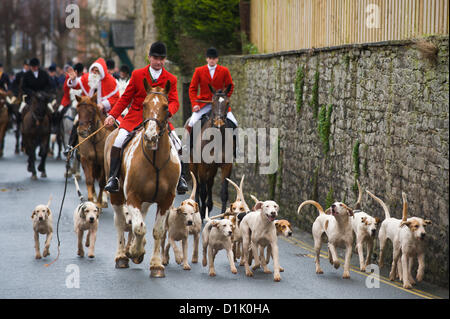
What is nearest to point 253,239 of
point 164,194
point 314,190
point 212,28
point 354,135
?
point 164,194

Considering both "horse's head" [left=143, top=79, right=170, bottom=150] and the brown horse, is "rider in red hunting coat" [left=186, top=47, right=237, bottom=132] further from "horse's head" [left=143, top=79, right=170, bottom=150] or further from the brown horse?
the brown horse

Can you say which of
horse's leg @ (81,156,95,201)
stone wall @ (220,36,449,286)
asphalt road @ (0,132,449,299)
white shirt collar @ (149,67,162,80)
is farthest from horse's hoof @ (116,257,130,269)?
horse's leg @ (81,156,95,201)

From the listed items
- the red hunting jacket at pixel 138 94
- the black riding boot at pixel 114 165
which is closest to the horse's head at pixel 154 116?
the red hunting jacket at pixel 138 94

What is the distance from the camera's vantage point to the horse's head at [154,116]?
31.3 feet

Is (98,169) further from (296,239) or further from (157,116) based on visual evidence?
(157,116)

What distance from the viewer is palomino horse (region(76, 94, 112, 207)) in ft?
52.3

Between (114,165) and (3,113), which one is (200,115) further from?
(3,113)

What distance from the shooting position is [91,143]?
16297mm

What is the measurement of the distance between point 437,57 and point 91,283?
177 inches

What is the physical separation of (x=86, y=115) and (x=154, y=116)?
21.7 feet

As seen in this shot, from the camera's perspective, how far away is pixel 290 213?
14.9 metres

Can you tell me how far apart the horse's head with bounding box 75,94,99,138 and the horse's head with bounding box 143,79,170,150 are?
6.18m

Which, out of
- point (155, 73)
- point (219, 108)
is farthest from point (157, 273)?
→ point (219, 108)

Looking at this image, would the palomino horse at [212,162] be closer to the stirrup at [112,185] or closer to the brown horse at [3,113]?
the stirrup at [112,185]
